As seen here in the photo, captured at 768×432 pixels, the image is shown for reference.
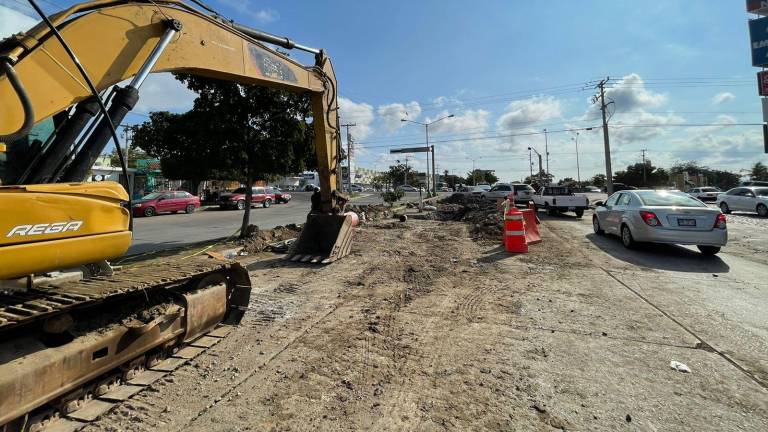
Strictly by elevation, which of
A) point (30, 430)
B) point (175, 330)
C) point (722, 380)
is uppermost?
point (175, 330)

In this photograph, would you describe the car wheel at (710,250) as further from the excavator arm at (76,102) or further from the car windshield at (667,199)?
the excavator arm at (76,102)

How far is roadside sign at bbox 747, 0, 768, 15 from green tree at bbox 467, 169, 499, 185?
3181 inches

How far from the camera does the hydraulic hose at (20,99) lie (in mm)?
2824

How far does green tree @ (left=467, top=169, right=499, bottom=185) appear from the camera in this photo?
4368 inches

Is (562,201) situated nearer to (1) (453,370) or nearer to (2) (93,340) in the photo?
(1) (453,370)

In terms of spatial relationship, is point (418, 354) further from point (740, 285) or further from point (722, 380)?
point (740, 285)

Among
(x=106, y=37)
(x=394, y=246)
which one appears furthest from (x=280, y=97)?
(x=106, y=37)

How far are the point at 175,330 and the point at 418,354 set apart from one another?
7.82ft

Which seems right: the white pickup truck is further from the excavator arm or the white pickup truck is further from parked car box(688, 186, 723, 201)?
parked car box(688, 186, 723, 201)

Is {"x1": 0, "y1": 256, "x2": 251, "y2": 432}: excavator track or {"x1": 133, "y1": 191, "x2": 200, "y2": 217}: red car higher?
{"x1": 133, "y1": 191, "x2": 200, "y2": 217}: red car

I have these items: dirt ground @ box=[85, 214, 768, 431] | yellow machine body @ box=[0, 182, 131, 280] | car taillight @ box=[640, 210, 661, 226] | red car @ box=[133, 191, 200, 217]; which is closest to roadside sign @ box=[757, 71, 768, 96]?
car taillight @ box=[640, 210, 661, 226]

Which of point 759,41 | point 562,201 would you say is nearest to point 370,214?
point 562,201

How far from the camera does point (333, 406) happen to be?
3.11 meters

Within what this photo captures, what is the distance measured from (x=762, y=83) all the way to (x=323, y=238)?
26.2 metres
